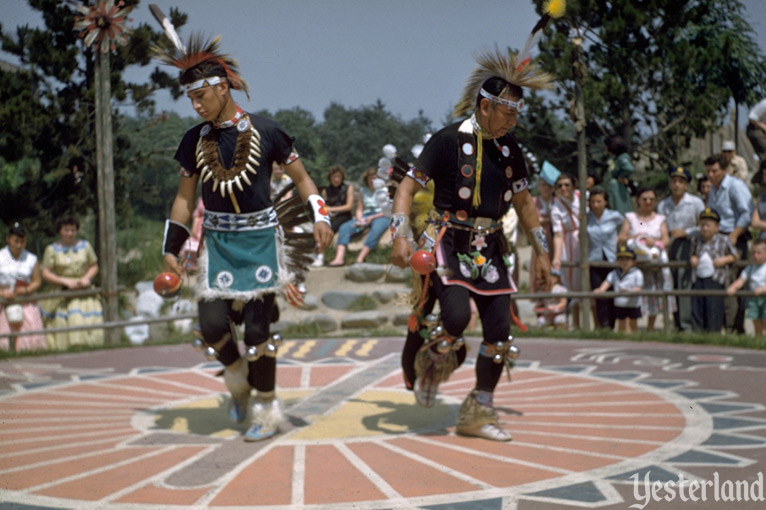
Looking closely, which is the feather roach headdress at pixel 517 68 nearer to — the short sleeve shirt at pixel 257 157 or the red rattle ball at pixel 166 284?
the short sleeve shirt at pixel 257 157

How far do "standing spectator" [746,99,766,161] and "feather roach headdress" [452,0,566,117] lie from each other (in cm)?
173

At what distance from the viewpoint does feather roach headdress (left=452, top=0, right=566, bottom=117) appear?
416cm

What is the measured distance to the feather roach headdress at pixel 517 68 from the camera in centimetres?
416

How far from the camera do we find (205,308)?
4410 millimetres

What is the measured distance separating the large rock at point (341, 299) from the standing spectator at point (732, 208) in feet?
13.9

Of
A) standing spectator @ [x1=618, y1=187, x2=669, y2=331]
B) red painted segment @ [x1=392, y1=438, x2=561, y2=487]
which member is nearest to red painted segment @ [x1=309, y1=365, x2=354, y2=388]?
red painted segment @ [x1=392, y1=438, x2=561, y2=487]

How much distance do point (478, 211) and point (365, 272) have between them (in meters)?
6.25

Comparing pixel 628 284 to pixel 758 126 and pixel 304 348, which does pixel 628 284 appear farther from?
pixel 304 348

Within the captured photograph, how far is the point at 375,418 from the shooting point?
490 cm

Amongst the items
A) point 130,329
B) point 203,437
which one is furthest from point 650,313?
point 130,329

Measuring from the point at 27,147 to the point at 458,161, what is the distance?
2537mm

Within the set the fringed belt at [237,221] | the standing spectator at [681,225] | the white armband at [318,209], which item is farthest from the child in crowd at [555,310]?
the fringed belt at [237,221]

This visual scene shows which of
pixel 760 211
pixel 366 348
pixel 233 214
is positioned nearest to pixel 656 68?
pixel 760 211

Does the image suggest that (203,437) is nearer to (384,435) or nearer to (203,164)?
(384,435)
